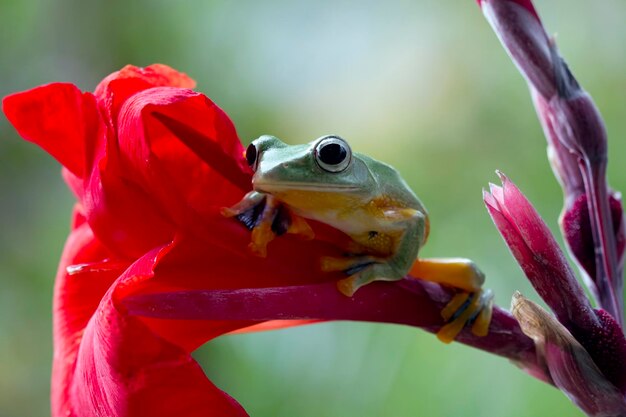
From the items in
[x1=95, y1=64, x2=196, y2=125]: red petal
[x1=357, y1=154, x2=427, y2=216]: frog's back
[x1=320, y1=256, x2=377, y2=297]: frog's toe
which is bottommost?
[x1=320, y1=256, x2=377, y2=297]: frog's toe

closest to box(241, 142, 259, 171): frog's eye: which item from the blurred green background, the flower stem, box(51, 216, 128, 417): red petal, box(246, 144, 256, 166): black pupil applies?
box(246, 144, 256, 166): black pupil

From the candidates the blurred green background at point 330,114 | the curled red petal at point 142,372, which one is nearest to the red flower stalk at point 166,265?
the curled red petal at point 142,372

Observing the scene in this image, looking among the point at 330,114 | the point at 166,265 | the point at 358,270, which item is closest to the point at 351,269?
the point at 358,270

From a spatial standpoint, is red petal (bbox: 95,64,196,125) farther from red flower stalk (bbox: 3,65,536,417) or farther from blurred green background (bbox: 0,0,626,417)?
blurred green background (bbox: 0,0,626,417)

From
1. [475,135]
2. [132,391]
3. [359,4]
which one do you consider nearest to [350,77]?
[359,4]

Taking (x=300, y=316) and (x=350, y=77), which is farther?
(x=350, y=77)

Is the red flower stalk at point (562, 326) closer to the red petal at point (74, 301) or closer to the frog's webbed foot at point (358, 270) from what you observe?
the frog's webbed foot at point (358, 270)

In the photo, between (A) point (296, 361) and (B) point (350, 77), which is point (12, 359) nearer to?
(A) point (296, 361)
